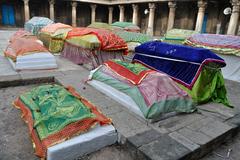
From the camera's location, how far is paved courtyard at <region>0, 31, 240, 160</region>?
8.58ft

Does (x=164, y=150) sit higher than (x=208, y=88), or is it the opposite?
(x=208, y=88)

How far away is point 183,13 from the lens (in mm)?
17984

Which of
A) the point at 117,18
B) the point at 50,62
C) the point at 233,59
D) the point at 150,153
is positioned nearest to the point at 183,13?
the point at 117,18

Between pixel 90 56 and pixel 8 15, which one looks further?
pixel 8 15

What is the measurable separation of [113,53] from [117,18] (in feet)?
63.9

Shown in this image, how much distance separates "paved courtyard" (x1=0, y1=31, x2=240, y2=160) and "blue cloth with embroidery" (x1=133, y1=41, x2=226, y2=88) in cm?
76

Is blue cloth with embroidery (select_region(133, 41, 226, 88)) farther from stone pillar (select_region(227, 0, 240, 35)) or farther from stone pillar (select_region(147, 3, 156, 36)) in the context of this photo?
stone pillar (select_region(147, 3, 156, 36))

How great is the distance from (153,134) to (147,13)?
19.3 m

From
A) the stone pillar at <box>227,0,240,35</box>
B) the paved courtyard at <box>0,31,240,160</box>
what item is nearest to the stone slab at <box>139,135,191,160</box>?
the paved courtyard at <box>0,31,240,160</box>

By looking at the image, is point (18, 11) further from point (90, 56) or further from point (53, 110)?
point (53, 110)

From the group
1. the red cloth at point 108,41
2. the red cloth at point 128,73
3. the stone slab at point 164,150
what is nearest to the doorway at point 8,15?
the red cloth at point 108,41

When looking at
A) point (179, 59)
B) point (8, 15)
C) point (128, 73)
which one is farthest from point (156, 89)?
point (8, 15)

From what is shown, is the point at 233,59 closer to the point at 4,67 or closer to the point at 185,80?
the point at 185,80

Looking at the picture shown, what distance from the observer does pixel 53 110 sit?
2.82 meters
